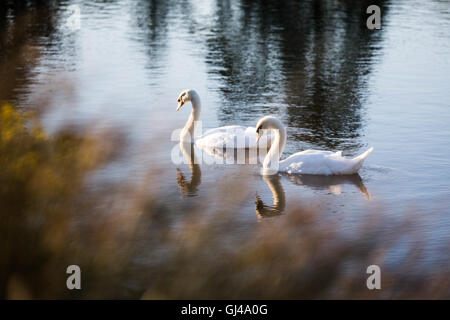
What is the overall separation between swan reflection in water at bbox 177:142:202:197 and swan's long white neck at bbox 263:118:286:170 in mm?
1065

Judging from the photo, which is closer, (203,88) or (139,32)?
(203,88)

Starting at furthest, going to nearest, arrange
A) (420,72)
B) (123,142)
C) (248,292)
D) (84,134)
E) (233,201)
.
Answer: (420,72) → (123,142) → (84,134) → (233,201) → (248,292)

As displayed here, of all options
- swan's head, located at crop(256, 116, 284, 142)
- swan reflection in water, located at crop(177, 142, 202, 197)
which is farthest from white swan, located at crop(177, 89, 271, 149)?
swan's head, located at crop(256, 116, 284, 142)

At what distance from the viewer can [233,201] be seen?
3.49 metres

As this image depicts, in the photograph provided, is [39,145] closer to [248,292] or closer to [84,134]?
[84,134]

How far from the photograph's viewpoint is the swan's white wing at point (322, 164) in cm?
1044

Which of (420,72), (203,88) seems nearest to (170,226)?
(203,88)

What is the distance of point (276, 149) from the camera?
10.9m

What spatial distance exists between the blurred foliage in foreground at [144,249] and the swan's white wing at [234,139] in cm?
790

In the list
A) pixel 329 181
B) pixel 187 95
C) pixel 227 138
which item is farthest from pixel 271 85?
pixel 329 181

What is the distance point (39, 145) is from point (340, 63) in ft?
55.9

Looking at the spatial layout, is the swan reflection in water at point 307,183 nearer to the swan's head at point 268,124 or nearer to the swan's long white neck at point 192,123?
the swan's head at point 268,124

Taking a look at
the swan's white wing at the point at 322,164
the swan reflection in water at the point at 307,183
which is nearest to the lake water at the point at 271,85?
the swan reflection in water at the point at 307,183

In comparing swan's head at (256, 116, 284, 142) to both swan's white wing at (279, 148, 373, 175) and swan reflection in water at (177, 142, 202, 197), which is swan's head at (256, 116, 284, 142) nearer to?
swan's white wing at (279, 148, 373, 175)
